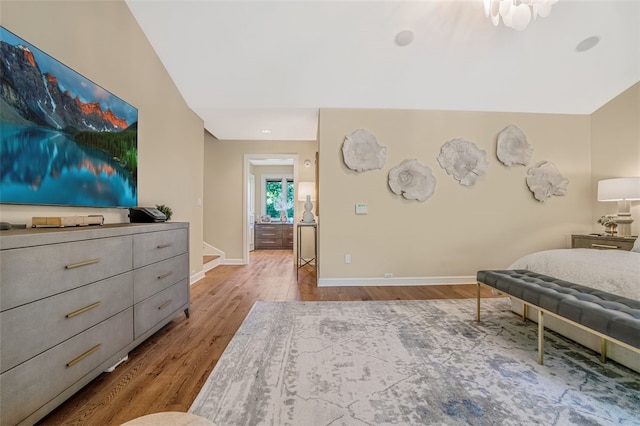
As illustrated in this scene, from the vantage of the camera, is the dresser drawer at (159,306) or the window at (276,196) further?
the window at (276,196)

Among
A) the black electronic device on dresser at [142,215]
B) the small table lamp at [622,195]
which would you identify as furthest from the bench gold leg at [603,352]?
the black electronic device on dresser at [142,215]

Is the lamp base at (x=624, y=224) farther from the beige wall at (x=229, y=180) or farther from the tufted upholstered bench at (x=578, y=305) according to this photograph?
the beige wall at (x=229, y=180)

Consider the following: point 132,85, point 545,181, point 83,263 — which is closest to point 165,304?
point 83,263

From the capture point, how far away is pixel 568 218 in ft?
12.7

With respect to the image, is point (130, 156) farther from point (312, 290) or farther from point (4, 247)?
point (312, 290)

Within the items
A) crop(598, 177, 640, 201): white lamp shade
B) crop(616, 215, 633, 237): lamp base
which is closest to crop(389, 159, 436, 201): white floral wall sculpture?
crop(598, 177, 640, 201): white lamp shade

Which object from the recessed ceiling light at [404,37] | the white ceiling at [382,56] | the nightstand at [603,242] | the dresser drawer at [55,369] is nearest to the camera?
the dresser drawer at [55,369]

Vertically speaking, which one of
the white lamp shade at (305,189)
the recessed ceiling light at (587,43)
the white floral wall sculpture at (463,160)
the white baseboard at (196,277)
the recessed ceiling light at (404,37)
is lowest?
the white baseboard at (196,277)

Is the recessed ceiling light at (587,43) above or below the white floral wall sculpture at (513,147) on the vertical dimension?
above

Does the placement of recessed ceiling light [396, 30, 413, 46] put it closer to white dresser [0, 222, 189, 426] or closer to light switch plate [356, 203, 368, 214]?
light switch plate [356, 203, 368, 214]

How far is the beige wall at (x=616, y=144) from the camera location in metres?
3.54

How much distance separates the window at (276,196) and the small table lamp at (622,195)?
6843 millimetres

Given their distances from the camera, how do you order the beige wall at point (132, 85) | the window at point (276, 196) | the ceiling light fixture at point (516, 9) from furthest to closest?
the window at point (276, 196), the ceiling light fixture at point (516, 9), the beige wall at point (132, 85)

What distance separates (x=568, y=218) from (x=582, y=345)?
2.68m
